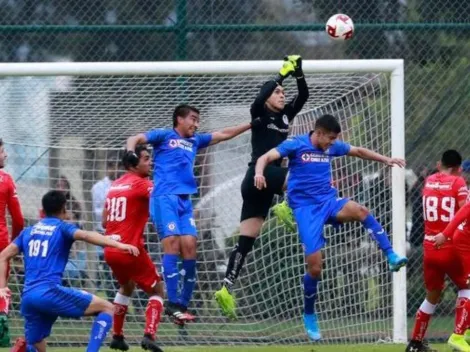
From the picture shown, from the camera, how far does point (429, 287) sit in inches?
500

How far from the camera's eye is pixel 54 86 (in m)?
13.8

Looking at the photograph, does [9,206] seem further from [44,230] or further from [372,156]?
[372,156]

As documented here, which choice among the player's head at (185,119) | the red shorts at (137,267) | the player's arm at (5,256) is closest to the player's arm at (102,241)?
the player's arm at (5,256)

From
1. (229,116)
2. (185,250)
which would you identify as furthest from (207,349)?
(229,116)

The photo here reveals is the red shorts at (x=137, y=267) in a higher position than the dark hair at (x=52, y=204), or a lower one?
lower

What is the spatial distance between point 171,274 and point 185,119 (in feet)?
4.67

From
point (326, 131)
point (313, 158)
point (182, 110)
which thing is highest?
point (182, 110)

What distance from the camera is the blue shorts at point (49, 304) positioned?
10.5 metres

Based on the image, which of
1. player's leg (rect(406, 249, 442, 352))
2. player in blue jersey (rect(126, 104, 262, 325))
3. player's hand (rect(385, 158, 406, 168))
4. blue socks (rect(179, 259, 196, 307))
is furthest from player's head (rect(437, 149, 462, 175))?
blue socks (rect(179, 259, 196, 307))

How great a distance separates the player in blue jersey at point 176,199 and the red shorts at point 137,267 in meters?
0.15

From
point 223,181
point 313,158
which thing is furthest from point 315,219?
point 223,181

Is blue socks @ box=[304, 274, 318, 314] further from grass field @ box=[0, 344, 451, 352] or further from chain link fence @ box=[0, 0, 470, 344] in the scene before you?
chain link fence @ box=[0, 0, 470, 344]

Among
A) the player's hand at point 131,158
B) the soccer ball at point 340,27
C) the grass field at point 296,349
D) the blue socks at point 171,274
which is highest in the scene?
the soccer ball at point 340,27

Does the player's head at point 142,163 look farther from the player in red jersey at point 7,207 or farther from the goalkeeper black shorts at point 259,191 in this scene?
the player in red jersey at point 7,207
